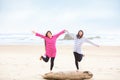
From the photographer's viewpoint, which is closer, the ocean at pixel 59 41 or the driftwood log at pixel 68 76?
the driftwood log at pixel 68 76

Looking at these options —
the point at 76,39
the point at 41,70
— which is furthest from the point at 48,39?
the point at 41,70

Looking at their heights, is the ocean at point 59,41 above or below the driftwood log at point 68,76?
above

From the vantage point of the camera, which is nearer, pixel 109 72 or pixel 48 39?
pixel 48 39

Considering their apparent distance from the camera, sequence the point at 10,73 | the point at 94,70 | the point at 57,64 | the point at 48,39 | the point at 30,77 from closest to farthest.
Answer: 1. the point at 48,39
2. the point at 30,77
3. the point at 10,73
4. the point at 94,70
5. the point at 57,64

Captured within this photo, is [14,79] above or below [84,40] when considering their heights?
below

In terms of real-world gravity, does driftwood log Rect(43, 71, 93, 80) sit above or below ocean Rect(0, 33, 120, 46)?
below

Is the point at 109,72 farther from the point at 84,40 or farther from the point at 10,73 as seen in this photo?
the point at 10,73

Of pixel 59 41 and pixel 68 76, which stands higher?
pixel 59 41

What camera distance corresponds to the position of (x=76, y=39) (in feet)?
35.4

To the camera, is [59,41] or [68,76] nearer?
[68,76]

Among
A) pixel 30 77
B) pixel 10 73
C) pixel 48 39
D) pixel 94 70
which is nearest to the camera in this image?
pixel 48 39

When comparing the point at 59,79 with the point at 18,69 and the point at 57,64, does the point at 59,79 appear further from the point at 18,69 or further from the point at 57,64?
the point at 57,64

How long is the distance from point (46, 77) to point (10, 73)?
1775mm

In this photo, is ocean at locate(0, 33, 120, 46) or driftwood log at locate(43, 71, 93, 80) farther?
ocean at locate(0, 33, 120, 46)
